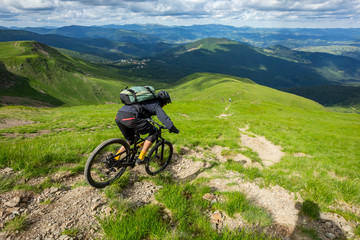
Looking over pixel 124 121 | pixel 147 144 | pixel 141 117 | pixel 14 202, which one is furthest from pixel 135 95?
pixel 14 202

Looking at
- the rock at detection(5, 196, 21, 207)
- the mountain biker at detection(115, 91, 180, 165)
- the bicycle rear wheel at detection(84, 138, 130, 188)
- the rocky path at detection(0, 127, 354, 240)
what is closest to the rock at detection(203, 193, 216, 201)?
the rocky path at detection(0, 127, 354, 240)

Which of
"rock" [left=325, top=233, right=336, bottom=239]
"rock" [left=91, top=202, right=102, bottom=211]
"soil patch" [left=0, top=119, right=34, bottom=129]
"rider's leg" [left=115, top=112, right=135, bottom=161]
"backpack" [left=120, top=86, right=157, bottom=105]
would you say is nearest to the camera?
"rock" [left=91, top=202, right=102, bottom=211]

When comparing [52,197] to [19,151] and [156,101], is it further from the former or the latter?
[156,101]

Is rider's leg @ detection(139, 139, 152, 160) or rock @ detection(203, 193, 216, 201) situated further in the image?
rider's leg @ detection(139, 139, 152, 160)

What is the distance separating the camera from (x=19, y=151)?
6844mm

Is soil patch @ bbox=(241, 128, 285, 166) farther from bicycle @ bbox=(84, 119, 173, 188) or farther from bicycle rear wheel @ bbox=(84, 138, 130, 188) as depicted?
bicycle rear wheel @ bbox=(84, 138, 130, 188)

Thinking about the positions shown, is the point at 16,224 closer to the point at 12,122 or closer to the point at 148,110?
the point at 148,110

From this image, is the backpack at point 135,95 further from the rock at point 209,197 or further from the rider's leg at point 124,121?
the rock at point 209,197

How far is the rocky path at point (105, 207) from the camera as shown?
4.22 meters

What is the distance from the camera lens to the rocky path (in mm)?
4219

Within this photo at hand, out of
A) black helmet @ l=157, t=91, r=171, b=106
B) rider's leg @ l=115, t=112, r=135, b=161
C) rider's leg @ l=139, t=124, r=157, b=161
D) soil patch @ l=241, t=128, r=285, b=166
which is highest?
black helmet @ l=157, t=91, r=171, b=106

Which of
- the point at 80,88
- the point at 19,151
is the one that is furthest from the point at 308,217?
the point at 80,88

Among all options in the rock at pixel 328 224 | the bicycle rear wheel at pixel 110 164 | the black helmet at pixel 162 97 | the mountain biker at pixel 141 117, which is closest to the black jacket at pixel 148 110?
the mountain biker at pixel 141 117

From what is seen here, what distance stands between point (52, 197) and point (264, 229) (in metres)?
6.33
